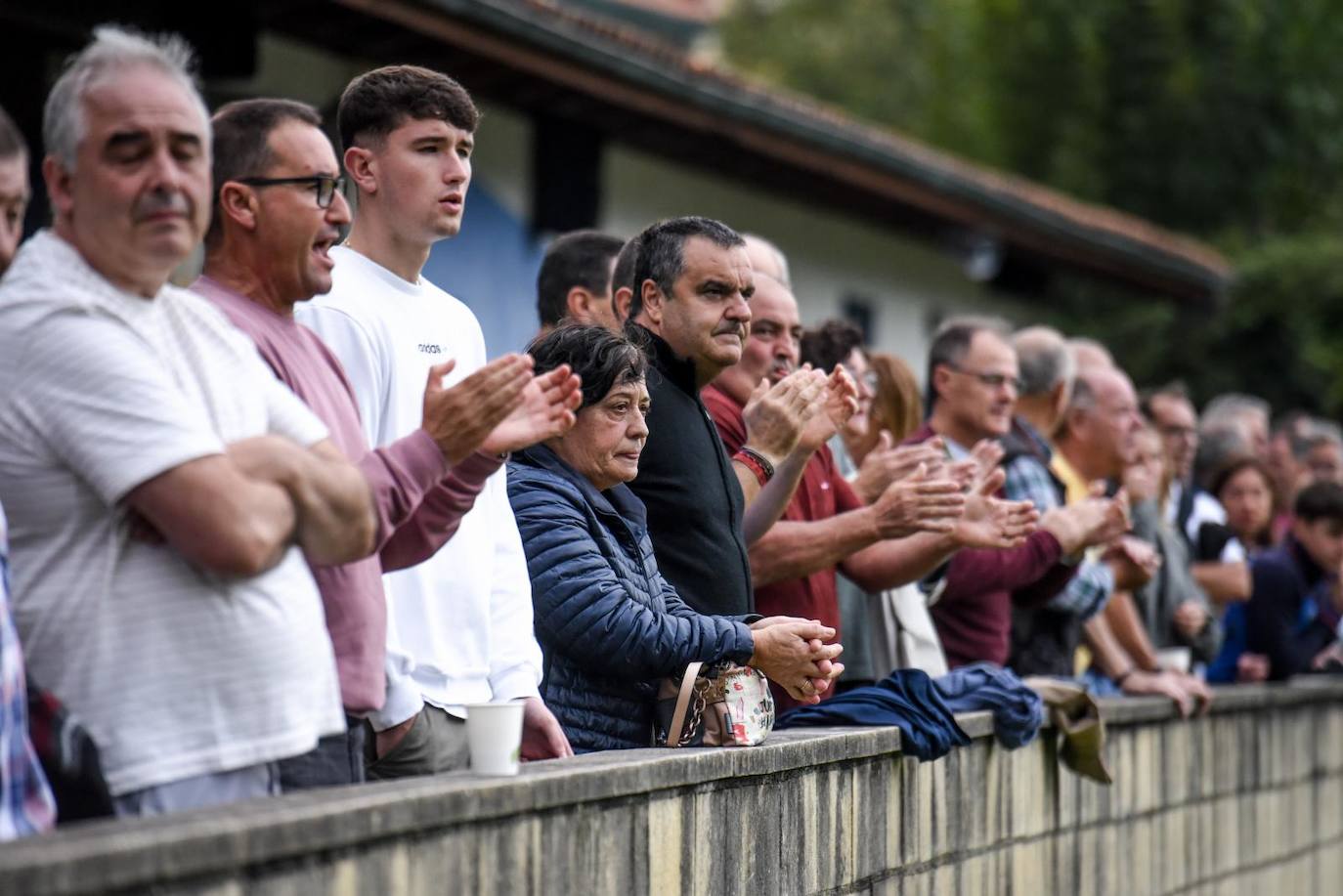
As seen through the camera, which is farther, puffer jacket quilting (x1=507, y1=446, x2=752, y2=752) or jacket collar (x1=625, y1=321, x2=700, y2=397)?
jacket collar (x1=625, y1=321, x2=700, y2=397)

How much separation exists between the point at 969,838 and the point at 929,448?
118 cm

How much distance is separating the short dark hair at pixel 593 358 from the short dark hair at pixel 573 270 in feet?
4.64

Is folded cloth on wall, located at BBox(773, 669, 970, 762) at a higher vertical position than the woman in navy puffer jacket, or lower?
lower

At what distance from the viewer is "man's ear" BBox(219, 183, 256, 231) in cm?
Result: 417

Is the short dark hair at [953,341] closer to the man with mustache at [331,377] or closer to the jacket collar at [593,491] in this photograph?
the jacket collar at [593,491]

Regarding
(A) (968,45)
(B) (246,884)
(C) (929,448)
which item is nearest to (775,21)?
(A) (968,45)

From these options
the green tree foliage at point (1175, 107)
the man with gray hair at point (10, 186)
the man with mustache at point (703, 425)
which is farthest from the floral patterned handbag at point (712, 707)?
the green tree foliage at point (1175, 107)

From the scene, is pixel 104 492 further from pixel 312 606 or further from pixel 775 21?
pixel 775 21

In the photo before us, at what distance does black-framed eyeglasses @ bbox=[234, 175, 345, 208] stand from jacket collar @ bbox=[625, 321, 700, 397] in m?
1.62

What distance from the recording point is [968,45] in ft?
118

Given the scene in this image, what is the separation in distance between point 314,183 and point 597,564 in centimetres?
122

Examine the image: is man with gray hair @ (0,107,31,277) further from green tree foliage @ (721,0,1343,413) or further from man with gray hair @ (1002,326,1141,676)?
green tree foliage @ (721,0,1343,413)

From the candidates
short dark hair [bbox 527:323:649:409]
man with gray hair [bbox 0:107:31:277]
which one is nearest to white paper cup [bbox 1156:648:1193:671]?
short dark hair [bbox 527:323:649:409]

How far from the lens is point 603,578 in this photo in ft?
16.3
